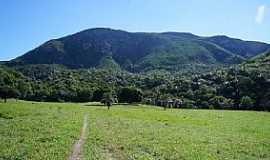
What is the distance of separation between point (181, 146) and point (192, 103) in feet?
435

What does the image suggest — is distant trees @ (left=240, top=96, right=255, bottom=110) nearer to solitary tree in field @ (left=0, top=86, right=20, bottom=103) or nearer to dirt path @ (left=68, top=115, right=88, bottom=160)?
solitary tree in field @ (left=0, top=86, right=20, bottom=103)

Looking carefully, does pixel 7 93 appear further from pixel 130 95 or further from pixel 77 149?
pixel 77 149

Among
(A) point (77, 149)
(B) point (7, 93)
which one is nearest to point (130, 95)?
(B) point (7, 93)

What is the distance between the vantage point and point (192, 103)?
548 feet

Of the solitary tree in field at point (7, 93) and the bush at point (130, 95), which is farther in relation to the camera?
the bush at point (130, 95)

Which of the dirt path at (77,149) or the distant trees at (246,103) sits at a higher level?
the distant trees at (246,103)

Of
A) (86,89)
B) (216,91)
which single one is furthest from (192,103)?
(86,89)

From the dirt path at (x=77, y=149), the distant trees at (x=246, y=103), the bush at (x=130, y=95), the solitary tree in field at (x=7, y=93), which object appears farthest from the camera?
the bush at (x=130, y=95)

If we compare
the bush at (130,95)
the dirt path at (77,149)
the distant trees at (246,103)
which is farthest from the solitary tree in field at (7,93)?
the dirt path at (77,149)

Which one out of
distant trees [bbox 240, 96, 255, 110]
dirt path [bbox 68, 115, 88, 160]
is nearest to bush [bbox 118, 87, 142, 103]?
distant trees [bbox 240, 96, 255, 110]

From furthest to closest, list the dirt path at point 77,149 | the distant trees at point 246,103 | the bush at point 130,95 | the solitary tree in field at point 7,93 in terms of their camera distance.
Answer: the bush at point 130,95 < the distant trees at point 246,103 < the solitary tree in field at point 7,93 < the dirt path at point 77,149

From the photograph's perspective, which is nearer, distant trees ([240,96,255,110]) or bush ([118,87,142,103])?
distant trees ([240,96,255,110])

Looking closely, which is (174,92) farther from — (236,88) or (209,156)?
(209,156)

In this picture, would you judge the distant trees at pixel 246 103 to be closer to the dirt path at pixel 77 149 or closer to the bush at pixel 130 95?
the bush at pixel 130 95
